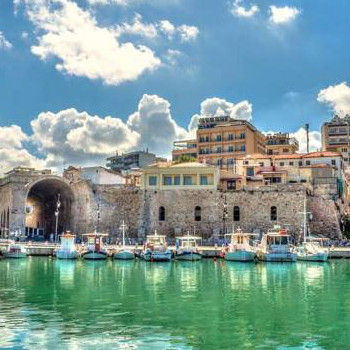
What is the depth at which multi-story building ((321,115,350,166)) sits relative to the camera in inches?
3383

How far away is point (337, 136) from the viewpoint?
8712 cm

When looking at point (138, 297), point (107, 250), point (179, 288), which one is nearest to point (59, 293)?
point (138, 297)

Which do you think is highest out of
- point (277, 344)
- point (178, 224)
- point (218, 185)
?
point (218, 185)

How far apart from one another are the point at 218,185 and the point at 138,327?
4157 centimetres

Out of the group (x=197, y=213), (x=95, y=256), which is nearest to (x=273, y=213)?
(x=197, y=213)

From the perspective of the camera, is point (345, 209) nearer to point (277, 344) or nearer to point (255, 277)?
point (255, 277)

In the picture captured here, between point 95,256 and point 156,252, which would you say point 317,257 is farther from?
point 95,256

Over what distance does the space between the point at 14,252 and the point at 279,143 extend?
164 feet

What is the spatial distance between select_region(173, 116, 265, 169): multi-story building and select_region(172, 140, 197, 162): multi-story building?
4301 millimetres

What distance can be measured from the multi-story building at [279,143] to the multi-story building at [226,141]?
2.03m

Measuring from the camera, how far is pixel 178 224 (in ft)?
188

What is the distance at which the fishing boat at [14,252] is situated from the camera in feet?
151

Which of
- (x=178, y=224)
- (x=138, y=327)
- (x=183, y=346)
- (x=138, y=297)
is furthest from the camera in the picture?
(x=178, y=224)

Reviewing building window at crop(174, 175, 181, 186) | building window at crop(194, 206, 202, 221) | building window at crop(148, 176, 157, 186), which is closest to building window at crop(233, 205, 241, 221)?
building window at crop(194, 206, 202, 221)
